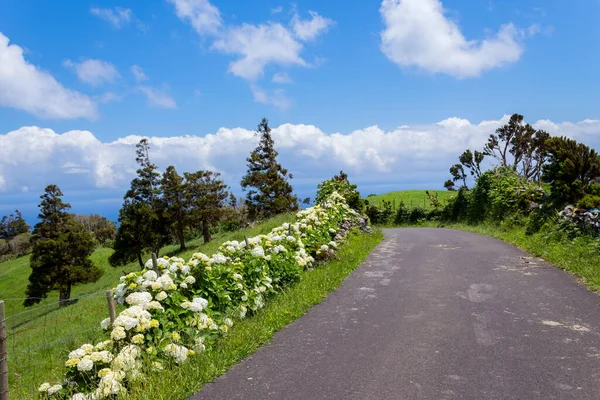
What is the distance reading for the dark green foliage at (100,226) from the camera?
77375 mm

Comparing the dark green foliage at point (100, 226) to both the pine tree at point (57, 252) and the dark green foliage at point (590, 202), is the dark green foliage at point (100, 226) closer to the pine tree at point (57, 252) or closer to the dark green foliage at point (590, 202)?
the pine tree at point (57, 252)

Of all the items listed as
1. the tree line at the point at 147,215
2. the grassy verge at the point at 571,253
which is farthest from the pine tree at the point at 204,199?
the grassy verge at the point at 571,253

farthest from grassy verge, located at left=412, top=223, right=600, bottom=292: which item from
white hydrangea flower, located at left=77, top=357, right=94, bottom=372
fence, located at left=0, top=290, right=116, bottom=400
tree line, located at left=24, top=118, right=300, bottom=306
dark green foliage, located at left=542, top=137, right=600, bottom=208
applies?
tree line, located at left=24, top=118, right=300, bottom=306

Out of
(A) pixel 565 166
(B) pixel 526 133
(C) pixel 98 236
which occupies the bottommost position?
(C) pixel 98 236

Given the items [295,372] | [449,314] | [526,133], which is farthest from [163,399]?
[526,133]

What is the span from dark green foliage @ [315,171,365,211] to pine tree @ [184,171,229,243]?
20359 millimetres

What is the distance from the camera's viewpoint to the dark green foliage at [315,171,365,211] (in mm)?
23581

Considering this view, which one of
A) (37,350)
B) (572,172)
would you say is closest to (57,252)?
(37,350)

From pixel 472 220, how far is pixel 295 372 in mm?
26343

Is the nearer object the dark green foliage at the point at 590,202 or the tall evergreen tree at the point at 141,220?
the dark green foliage at the point at 590,202

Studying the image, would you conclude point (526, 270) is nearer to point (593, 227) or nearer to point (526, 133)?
point (593, 227)

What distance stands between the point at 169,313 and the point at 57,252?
35.8m

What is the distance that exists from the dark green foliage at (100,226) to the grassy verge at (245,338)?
73.9m

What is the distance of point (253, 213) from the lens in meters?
38.8
